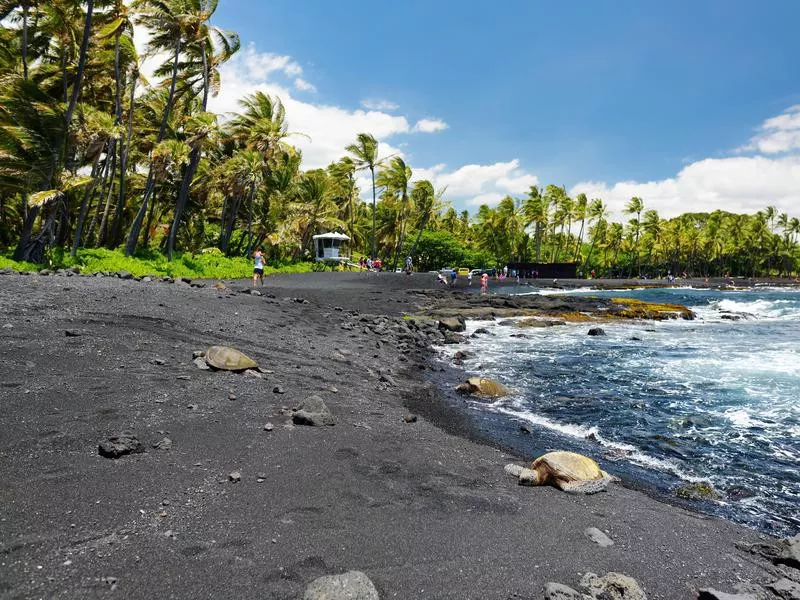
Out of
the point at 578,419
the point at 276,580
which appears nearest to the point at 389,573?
the point at 276,580

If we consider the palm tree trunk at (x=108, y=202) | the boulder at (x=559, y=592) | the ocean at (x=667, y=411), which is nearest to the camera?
the boulder at (x=559, y=592)

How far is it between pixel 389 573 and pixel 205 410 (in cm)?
330


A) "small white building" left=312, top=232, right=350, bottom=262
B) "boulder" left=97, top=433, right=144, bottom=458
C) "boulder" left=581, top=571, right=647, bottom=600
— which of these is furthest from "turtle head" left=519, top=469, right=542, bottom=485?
"small white building" left=312, top=232, right=350, bottom=262

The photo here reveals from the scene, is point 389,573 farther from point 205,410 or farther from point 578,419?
point 578,419

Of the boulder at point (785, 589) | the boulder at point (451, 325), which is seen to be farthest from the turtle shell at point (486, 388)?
the boulder at point (451, 325)

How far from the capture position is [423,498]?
13.4 feet

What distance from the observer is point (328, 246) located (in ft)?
155

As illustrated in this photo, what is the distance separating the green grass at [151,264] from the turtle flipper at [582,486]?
64.1 ft

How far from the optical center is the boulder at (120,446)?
395 cm

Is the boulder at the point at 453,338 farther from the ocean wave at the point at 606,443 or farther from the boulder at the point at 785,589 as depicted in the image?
the boulder at the point at 785,589

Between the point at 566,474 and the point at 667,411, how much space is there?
450 centimetres

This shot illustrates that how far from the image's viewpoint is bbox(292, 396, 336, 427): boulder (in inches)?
213

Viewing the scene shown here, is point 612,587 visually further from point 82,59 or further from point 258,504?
point 82,59

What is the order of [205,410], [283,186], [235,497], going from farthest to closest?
1. [283,186]
2. [205,410]
3. [235,497]
